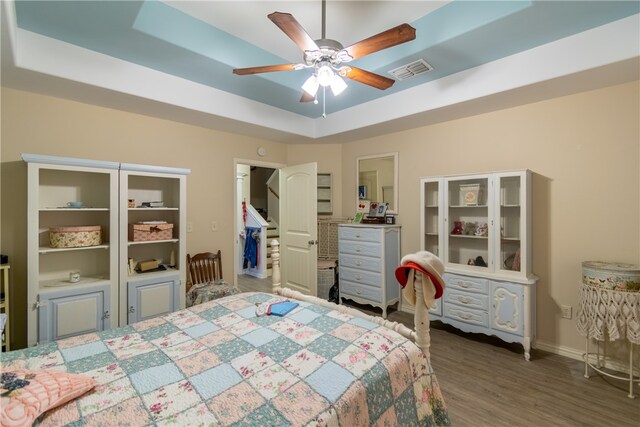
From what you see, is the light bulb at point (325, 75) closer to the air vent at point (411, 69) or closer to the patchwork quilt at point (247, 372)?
the air vent at point (411, 69)

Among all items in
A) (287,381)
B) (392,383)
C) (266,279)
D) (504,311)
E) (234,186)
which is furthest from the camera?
(266,279)

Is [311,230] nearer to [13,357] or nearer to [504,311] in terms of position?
[504,311]

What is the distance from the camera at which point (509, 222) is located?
2.83 metres

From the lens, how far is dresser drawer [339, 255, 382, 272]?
355 centimetres

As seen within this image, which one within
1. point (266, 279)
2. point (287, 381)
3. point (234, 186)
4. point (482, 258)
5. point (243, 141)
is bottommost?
point (266, 279)

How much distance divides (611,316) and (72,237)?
13.9ft

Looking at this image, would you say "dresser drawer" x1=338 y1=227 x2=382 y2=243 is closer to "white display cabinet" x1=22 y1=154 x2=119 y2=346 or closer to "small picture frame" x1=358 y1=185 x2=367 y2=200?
"small picture frame" x1=358 y1=185 x2=367 y2=200

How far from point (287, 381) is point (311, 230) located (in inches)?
109

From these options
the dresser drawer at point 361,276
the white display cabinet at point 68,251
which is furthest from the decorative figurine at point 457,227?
the white display cabinet at point 68,251

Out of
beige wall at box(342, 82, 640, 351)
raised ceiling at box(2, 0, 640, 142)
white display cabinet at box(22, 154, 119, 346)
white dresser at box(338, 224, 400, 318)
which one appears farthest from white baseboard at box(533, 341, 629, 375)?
white display cabinet at box(22, 154, 119, 346)

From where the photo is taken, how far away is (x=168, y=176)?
288 centimetres

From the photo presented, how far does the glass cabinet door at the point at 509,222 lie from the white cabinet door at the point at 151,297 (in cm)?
320

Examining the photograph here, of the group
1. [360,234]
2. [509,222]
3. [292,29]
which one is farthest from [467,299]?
[292,29]

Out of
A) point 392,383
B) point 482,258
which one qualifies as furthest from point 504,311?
point 392,383
